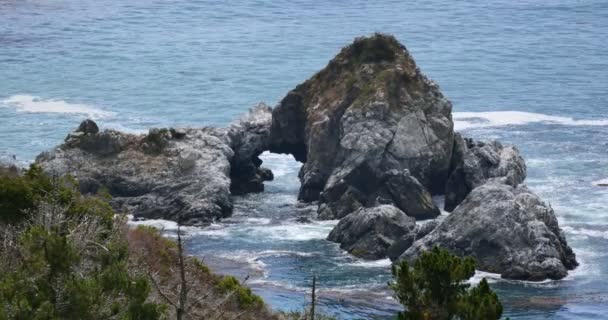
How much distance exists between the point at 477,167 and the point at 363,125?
6218 millimetres

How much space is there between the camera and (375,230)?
7212cm

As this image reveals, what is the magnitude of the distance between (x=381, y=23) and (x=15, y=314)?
113 m

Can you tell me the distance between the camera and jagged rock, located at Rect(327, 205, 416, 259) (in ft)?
234

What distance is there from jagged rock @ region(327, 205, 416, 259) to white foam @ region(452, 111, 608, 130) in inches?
1158

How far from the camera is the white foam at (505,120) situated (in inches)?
4080

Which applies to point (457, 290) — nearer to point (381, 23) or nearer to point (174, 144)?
point (174, 144)

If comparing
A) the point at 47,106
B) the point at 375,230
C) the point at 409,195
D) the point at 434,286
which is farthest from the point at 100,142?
→ the point at 434,286

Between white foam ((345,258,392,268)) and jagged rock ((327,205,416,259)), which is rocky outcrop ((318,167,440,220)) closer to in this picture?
jagged rock ((327,205,416,259))

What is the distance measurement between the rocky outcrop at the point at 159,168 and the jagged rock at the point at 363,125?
4235 millimetres

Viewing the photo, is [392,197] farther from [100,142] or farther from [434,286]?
[434,286]

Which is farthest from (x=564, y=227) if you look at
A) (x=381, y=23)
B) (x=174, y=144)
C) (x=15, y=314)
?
(x=381, y=23)

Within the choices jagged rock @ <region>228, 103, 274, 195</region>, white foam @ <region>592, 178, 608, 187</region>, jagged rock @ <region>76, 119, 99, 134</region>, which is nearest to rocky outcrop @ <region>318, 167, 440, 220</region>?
jagged rock @ <region>228, 103, 274, 195</region>

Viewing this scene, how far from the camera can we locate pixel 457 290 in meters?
38.1

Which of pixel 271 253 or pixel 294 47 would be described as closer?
pixel 271 253
